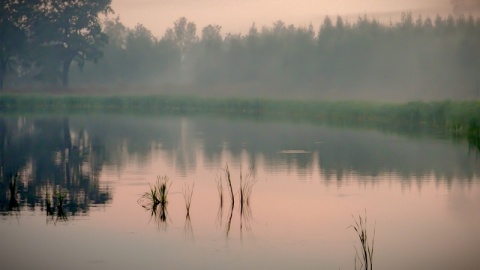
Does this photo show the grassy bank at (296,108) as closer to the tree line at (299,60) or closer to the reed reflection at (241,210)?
the tree line at (299,60)

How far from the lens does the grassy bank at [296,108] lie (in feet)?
132

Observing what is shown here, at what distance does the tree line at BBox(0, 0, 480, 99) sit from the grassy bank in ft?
35.2

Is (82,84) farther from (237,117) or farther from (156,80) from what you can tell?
(237,117)

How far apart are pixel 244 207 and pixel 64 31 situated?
6844cm

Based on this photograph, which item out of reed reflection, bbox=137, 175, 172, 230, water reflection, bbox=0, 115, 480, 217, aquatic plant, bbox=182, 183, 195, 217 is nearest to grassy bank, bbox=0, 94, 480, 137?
water reflection, bbox=0, 115, 480, 217

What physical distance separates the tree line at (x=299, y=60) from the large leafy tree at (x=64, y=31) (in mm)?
100

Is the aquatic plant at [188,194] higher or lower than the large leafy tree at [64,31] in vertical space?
lower

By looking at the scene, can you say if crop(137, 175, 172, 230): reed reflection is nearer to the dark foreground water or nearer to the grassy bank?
the dark foreground water

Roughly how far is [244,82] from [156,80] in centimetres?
1469

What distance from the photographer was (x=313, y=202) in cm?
1789

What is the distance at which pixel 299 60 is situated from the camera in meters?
89.1

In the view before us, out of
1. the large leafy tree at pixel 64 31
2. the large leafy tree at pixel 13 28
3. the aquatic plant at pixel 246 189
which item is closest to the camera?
the aquatic plant at pixel 246 189

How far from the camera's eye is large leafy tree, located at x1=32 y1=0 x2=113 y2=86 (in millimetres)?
79438

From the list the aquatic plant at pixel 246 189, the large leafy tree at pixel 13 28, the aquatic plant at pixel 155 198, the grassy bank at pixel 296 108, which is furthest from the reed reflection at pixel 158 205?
the large leafy tree at pixel 13 28
